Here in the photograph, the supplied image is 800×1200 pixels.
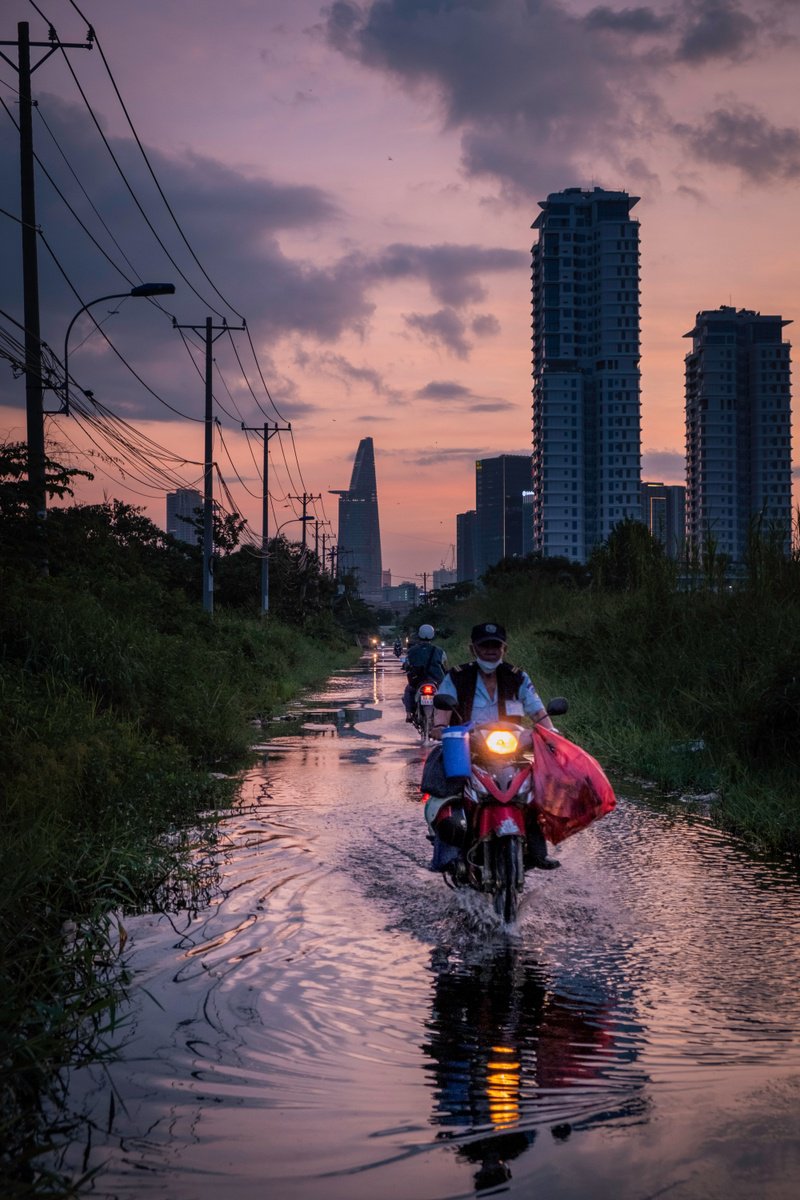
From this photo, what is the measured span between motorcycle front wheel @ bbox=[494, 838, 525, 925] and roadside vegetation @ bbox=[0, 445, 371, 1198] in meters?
2.14

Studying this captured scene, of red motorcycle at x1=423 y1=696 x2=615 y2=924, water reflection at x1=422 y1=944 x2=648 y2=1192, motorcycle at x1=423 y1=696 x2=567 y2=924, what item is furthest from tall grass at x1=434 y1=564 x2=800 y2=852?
water reflection at x1=422 y1=944 x2=648 y2=1192

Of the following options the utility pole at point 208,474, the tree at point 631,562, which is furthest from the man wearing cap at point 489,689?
the utility pole at point 208,474

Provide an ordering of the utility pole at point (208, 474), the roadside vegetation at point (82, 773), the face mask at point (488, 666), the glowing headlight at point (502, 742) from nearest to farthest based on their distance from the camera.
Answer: the roadside vegetation at point (82, 773), the glowing headlight at point (502, 742), the face mask at point (488, 666), the utility pole at point (208, 474)

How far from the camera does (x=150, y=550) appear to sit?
47531 millimetres

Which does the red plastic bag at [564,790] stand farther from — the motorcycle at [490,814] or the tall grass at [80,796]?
the tall grass at [80,796]

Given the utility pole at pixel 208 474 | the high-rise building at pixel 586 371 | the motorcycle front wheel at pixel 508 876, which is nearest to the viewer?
the motorcycle front wheel at pixel 508 876

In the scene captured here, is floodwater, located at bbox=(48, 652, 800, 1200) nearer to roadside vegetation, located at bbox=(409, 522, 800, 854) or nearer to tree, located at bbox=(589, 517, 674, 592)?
roadside vegetation, located at bbox=(409, 522, 800, 854)

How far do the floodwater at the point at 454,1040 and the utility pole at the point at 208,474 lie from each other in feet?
81.5

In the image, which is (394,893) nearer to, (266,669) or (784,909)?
(784,909)

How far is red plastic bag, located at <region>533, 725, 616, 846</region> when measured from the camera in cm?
744

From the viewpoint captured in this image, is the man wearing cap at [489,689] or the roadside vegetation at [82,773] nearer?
the roadside vegetation at [82,773]

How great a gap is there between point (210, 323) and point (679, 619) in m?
24.1

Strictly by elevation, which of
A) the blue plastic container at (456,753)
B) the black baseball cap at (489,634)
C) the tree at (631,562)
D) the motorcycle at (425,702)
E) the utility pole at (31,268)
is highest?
the utility pole at (31,268)

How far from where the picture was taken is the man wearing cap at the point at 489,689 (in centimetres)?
813
